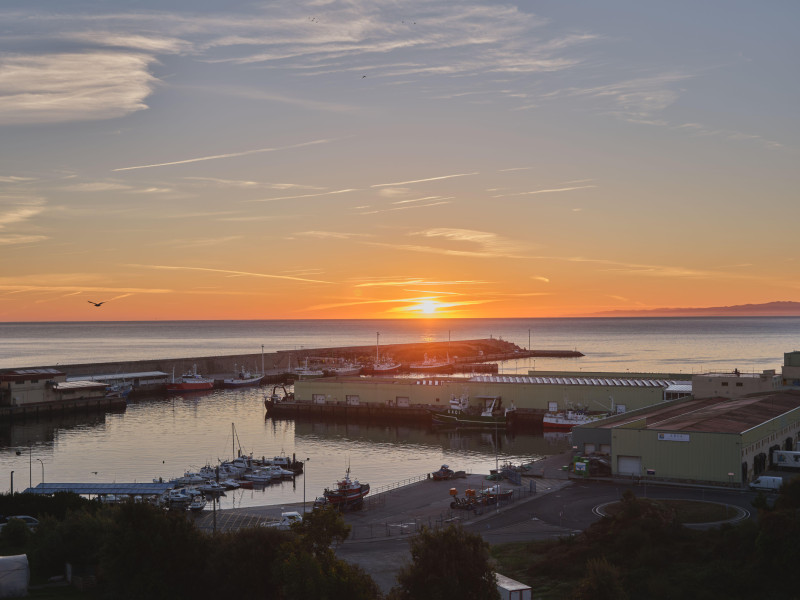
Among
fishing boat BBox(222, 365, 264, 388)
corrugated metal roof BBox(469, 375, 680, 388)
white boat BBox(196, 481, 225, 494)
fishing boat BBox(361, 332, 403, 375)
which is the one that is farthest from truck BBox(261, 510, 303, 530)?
fishing boat BBox(361, 332, 403, 375)

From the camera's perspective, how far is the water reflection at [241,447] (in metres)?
54.2

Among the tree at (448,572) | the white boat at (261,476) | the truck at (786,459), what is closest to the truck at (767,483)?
the truck at (786,459)

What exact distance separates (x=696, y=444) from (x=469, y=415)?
3513 centimetres

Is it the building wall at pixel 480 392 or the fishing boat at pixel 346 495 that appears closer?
the fishing boat at pixel 346 495

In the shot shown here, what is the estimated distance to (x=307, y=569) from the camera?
2150cm

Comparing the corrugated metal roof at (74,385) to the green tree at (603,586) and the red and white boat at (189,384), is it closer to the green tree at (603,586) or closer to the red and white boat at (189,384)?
the red and white boat at (189,384)

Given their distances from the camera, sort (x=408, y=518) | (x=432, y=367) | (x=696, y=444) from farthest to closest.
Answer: (x=432, y=367)
(x=696, y=444)
(x=408, y=518)

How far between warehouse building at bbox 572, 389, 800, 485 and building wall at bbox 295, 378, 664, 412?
23.8 meters

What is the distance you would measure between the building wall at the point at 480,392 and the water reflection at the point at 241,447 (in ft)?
18.4

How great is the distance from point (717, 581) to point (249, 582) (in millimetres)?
14282

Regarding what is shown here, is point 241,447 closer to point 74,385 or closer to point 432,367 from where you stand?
point 74,385

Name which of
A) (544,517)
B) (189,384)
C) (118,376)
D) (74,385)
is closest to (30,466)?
(544,517)

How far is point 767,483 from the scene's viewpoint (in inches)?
1619

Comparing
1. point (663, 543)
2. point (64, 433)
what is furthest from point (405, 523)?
point (64, 433)
